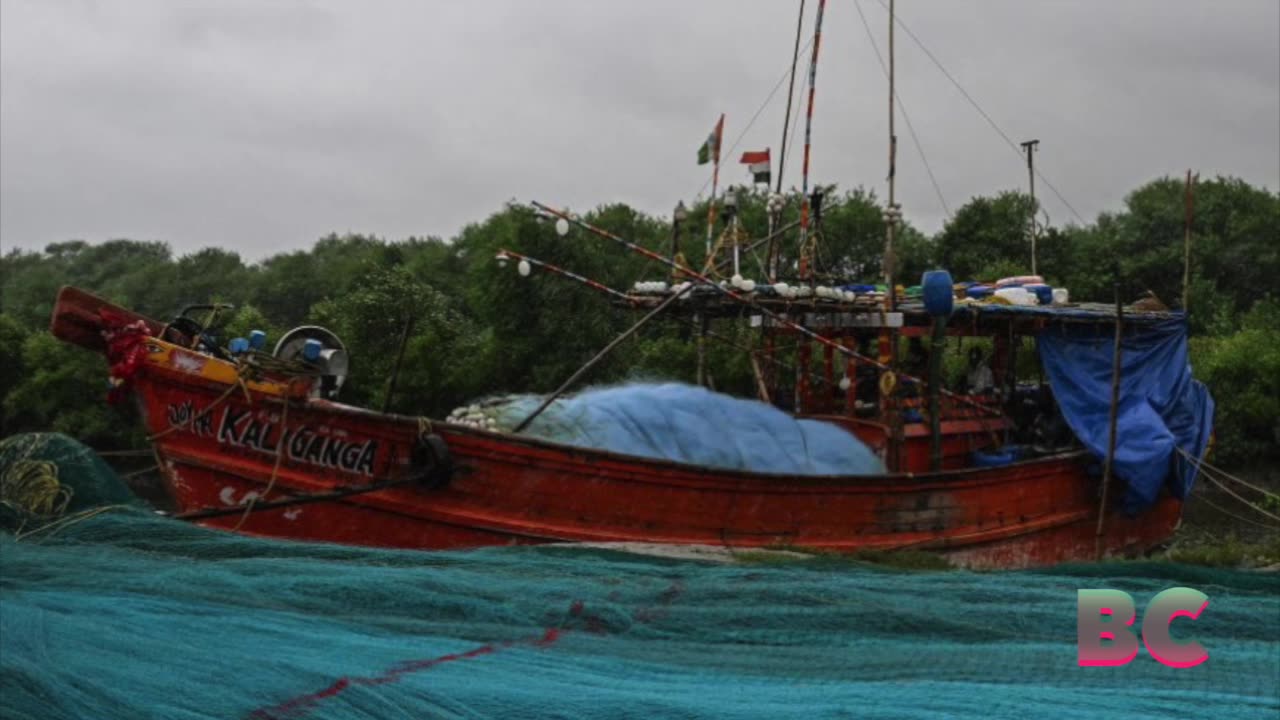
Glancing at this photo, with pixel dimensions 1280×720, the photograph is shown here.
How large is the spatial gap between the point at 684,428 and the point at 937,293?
2.62 meters

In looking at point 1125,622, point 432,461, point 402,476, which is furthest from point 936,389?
point 1125,622

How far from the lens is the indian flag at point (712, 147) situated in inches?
505

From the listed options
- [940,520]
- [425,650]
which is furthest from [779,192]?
[425,650]

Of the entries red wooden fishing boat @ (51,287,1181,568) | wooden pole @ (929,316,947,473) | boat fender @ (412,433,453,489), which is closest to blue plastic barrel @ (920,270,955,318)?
wooden pole @ (929,316,947,473)

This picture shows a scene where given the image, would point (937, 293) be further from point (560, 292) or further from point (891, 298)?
point (560, 292)

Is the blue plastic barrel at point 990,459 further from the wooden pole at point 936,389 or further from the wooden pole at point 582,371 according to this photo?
the wooden pole at point 582,371

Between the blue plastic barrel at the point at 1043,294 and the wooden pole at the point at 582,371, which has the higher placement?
the blue plastic barrel at the point at 1043,294

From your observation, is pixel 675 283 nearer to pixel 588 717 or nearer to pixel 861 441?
pixel 861 441

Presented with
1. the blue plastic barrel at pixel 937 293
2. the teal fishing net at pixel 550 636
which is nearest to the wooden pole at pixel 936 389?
the blue plastic barrel at pixel 937 293

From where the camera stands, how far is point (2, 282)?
38.6 metres

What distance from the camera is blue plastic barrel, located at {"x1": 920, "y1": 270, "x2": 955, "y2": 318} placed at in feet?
36.3

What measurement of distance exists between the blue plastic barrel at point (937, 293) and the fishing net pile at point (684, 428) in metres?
1.43

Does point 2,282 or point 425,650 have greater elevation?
point 2,282

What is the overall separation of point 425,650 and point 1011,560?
909 centimetres
